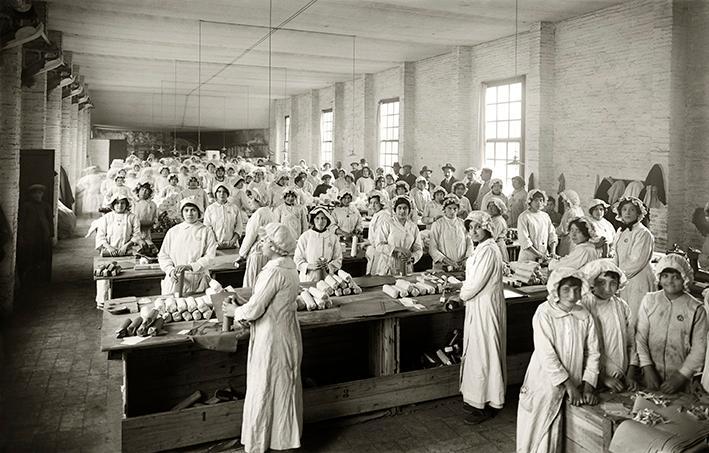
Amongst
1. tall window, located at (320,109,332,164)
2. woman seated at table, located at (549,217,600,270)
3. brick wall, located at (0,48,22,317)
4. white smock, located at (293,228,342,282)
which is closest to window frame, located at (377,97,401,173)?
tall window, located at (320,109,332,164)

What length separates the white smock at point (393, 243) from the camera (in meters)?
9.29

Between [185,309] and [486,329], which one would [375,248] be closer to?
[486,329]

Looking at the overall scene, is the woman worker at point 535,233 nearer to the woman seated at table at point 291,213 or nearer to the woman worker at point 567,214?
the woman worker at point 567,214

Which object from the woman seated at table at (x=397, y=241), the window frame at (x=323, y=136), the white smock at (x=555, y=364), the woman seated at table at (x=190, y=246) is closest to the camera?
the white smock at (x=555, y=364)

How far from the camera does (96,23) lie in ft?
45.9

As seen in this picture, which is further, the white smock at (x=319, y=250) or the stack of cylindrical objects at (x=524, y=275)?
the white smock at (x=319, y=250)

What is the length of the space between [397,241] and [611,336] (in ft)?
15.5

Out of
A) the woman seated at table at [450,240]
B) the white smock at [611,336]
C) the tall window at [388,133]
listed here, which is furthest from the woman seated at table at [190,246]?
the tall window at [388,133]

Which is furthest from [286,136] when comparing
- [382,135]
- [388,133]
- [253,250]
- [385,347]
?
[385,347]

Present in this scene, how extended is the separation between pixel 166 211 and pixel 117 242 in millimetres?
3786

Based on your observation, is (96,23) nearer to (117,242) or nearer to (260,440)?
(117,242)

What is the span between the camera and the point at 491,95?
643 inches

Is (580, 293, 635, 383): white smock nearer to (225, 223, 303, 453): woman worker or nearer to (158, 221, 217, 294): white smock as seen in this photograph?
(225, 223, 303, 453): woman worker

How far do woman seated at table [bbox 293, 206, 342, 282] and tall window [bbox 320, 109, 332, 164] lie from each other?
19580 mm
